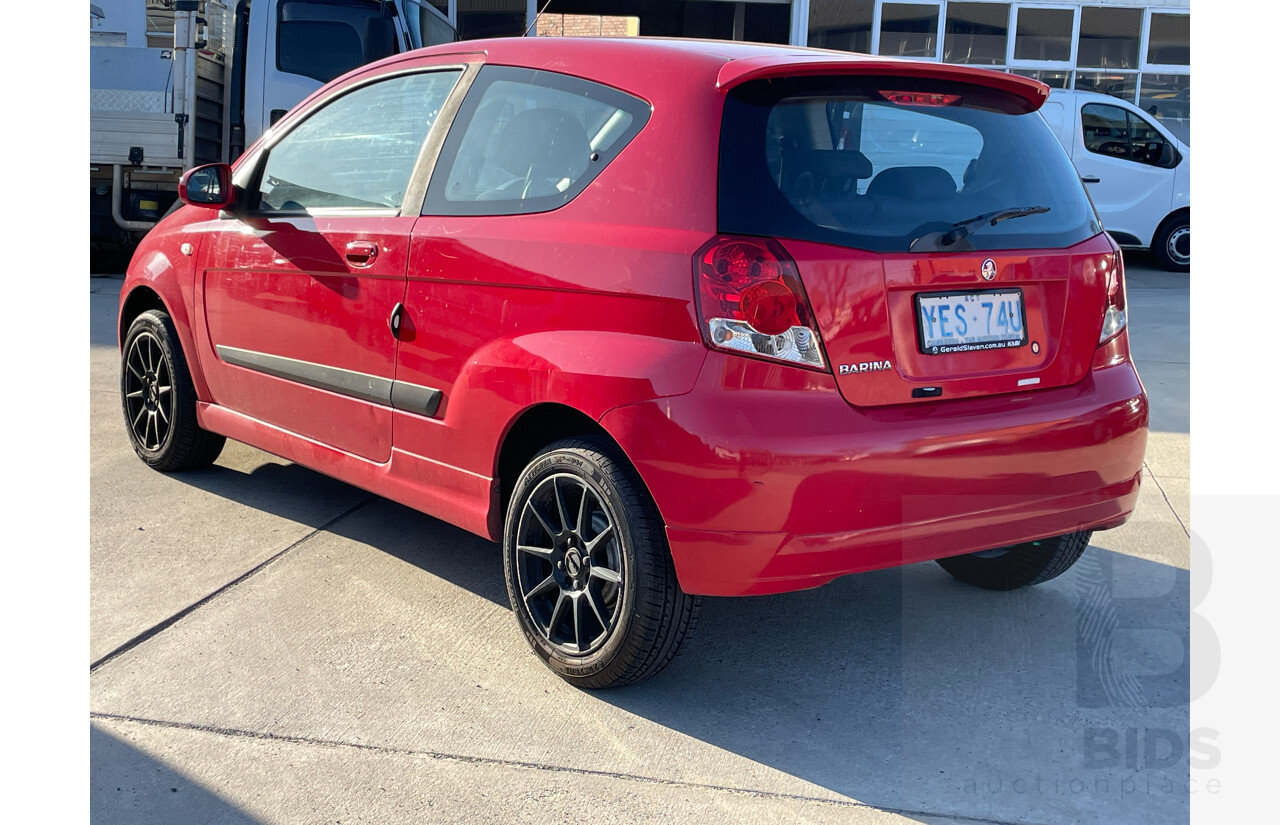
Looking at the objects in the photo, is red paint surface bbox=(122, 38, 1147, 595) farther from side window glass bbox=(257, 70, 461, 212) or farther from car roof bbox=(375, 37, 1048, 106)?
side window glass bbox=(257, 70, 461, 212)

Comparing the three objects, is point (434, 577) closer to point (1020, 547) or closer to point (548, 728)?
point (548, 728)

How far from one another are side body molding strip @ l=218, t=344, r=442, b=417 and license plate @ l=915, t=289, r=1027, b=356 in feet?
4.53

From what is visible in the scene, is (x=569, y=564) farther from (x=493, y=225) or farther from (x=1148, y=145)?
(x=1148, y=145)

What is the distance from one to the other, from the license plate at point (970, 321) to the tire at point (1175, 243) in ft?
38.0

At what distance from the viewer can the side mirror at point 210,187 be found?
4.22 m

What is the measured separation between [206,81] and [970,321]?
10103 mm

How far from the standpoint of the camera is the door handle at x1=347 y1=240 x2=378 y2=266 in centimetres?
359

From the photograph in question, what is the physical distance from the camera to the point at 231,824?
8.08 ft

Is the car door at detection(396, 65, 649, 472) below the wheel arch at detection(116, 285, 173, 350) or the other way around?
the other way around

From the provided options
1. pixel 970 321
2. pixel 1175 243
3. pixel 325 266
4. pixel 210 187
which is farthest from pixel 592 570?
pixel 1175 243

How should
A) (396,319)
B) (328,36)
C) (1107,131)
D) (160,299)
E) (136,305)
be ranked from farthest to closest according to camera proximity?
(1107,131), (328,36), (136,305), (160,299), (396,319)

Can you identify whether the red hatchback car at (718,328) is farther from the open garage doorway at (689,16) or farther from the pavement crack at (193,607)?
the open garage doorway at (689,16)

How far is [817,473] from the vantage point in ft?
8.81

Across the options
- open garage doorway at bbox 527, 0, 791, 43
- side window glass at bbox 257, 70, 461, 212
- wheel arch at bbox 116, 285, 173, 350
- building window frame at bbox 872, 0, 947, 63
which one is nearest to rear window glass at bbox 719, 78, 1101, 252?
side window glass at bbox 257, 70, 461, 212
